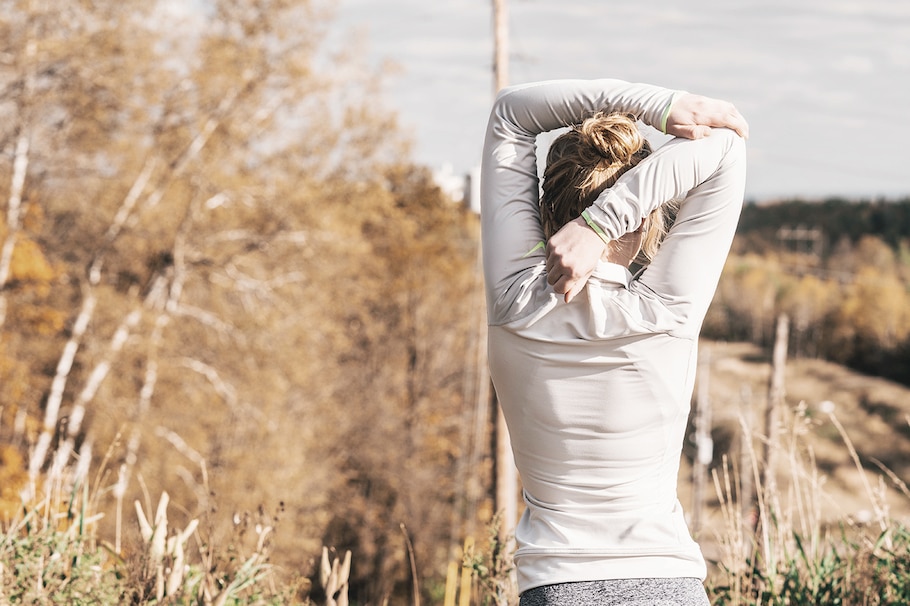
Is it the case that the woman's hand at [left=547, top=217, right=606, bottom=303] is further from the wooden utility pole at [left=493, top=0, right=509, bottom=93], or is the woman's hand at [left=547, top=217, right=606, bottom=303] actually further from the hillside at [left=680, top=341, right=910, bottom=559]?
the hillside at [left=680, top=341, right=910, bottom=559]

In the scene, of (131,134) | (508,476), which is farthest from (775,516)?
(131,134)

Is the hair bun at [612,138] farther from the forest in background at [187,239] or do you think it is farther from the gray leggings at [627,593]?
the forest in background at [187,239]

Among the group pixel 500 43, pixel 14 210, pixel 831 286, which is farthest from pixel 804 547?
pixel 831 286

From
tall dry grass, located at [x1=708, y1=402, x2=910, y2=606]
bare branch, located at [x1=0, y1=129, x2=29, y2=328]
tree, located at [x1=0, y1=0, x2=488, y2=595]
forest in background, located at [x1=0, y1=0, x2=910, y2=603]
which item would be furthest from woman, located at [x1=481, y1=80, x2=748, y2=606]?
bare branch, located at [x1=0, y1=129, x2=29, y2=328]

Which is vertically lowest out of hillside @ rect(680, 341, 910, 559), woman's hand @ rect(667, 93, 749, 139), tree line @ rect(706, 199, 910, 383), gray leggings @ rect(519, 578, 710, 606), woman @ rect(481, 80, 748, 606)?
hillside @ rect(680, 341, 910, 559)

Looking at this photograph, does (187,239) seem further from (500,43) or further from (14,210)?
(500,43)

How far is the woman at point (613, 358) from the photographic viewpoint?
1382mm

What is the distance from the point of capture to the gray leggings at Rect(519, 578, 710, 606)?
1.37 m

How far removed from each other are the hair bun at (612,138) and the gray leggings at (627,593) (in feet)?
2.05

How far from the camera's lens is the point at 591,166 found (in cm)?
145

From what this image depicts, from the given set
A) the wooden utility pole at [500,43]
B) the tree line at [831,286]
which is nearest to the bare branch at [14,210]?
the wooden utility pole at [500,43]

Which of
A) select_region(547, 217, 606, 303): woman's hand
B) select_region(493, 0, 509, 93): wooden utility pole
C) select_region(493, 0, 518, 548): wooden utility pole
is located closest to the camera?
select_region(547, 217, 606, 303): woman's hand

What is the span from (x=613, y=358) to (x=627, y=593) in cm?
34

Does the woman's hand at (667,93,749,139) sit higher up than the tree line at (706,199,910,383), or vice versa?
the woman's hand at (667,93,749,139)
